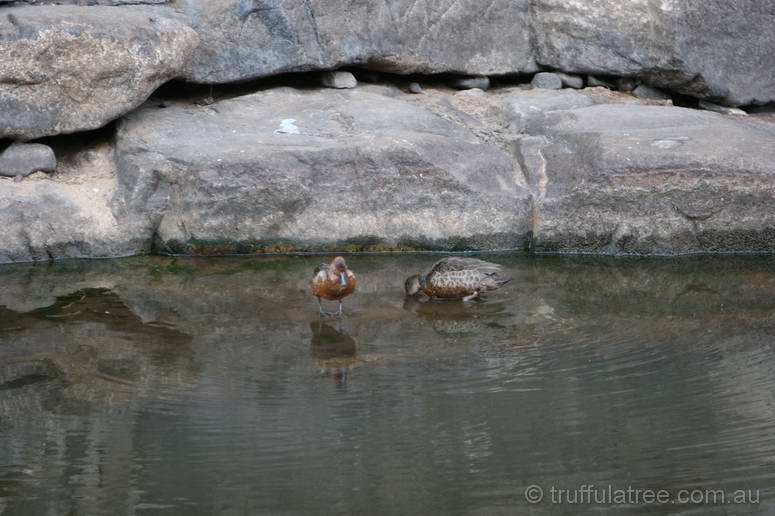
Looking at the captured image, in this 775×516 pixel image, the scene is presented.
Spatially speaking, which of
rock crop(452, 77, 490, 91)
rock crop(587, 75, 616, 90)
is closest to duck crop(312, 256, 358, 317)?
rock crop(452, 77, 490, 91)

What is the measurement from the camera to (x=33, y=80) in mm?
8656

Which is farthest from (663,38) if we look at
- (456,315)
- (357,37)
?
(456,315)

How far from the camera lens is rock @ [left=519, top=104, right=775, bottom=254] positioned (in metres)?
8.66

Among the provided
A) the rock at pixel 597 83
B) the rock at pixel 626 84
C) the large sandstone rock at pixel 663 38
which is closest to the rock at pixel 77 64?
the large sandstone rock at pixel 663 38

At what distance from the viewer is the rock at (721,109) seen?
10898 mm

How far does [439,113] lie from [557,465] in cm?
554

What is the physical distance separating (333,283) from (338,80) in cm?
334

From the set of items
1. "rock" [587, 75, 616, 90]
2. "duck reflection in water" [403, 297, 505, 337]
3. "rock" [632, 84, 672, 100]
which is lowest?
"duck reflection in water" [403, 297, 505, 337]

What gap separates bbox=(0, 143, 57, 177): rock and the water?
2.86ft

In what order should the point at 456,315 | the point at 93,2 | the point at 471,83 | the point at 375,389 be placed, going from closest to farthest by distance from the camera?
the point at 375,389 < the point at 456,315 < the point at 93,2 < the point at 471,83

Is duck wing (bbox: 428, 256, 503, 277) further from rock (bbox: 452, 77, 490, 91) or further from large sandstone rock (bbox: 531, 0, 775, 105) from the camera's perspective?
large sandstone rock (bbox: 531, 0, 775, 105)

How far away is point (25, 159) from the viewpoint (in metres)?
8.83

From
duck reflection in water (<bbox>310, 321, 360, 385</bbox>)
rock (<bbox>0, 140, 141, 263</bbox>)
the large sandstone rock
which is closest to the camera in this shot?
duck reflection in water (<bbox>310, 321, 360, 385</bbox>)

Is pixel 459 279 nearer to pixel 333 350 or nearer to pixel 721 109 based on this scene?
pixel 333 350
